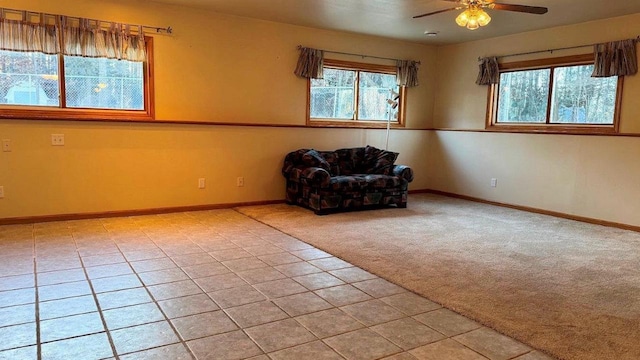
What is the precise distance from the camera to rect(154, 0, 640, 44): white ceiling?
4855 millimetres

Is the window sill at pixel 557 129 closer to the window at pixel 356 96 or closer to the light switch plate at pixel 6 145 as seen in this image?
the window at pixel 356 96

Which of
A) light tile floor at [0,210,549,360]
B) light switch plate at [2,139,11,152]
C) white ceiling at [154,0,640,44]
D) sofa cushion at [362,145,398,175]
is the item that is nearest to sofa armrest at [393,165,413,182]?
sofa cushion at [362,145,398,175]

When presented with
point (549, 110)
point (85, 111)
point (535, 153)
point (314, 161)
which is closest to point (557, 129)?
point (549, 110)

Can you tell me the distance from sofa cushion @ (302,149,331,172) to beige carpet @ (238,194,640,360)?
0.60m

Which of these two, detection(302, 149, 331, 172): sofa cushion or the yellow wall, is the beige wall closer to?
the yellow wall

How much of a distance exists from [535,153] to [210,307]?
16.5 ft

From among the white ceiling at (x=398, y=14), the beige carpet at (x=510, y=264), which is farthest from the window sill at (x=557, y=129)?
the white ceiling at (x=398, y=14)

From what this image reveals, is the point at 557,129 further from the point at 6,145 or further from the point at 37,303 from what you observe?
the point at 6,145

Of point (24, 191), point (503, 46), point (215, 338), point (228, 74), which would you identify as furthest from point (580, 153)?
point (24, 191)

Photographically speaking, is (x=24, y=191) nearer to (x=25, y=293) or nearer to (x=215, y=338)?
(x=25, y=293)

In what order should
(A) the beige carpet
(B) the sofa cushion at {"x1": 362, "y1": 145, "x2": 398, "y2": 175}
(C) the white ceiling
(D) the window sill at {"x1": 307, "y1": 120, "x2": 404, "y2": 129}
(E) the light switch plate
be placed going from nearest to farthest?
(A) the beige carpet
(E) the light switch plate
(C) the white ceiling
(B) the sofa cushion at {"x1": 362, "y1": 145, "x2": 398, "y2": 175}
(D) the window sill at {"x1": 307, "y1": 120, "x2": 404, "y2": 129}

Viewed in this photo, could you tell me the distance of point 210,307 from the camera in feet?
8.93

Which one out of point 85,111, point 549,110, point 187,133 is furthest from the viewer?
point 549,110

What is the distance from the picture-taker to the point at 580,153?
5.61m
